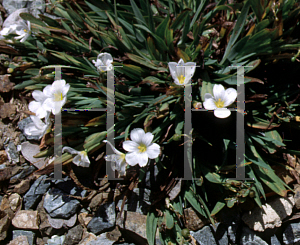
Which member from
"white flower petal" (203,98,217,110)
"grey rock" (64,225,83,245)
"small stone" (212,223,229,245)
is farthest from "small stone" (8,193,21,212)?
"white flower petal" (203,98,217,110)

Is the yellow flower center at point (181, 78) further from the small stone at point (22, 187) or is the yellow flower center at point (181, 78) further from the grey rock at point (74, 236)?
the small stone at point (22, 187)

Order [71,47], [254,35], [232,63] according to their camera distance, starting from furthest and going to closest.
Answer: [71,47], [232,63], [254,35]

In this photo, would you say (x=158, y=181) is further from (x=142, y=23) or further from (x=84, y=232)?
(x=142, y=23)

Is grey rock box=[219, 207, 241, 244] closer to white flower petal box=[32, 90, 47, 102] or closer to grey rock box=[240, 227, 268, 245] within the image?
grey rock box=[240, 227, 268, 245]

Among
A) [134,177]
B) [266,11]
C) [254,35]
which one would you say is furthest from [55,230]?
[266,11]

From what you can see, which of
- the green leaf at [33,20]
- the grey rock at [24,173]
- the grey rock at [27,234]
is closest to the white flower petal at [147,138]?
the grey rock at [24,173]

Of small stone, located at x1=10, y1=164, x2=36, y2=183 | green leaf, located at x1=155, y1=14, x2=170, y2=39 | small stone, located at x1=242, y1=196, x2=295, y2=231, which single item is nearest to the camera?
green leaf, located at x1=155, y1=14, x2=170, y2=39

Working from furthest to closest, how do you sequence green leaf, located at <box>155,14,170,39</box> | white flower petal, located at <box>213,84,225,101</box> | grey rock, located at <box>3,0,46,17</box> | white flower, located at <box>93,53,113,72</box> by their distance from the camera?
grey rock, located at <box>3,0,46,17</box>, green leaf, located at <box>155,14,170,39</box>, white flower, located at <box>93,53,113,72</box>, white flower petal, located at <box>213,84,225,101</box>

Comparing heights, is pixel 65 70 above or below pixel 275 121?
above
